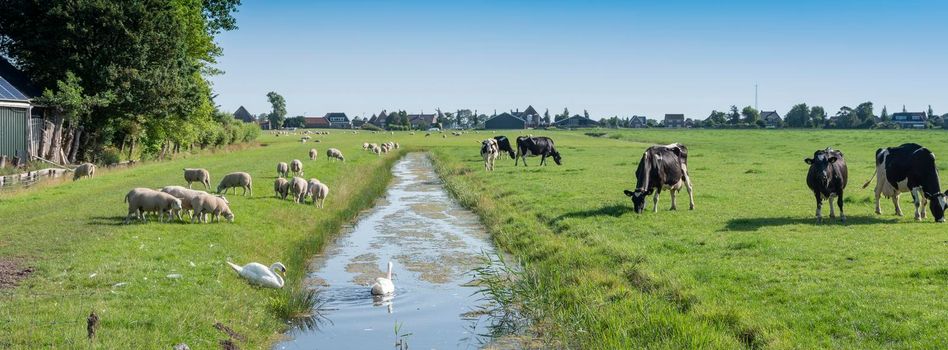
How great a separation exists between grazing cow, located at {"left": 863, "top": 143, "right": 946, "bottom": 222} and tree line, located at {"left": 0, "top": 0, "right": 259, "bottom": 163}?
34.5 meters

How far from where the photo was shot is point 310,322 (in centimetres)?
1371

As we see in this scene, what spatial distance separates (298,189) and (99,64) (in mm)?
19669

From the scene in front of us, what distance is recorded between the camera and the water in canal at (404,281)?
1295 cm

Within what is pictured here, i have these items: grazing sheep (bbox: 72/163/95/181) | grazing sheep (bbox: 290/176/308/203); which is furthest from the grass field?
grazing sheep (bbox: 72/163/95/181)

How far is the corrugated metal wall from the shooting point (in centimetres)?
3656

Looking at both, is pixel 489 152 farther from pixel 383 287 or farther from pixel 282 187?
pixel 383 287

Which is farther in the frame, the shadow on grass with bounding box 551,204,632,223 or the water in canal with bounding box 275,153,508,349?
the shadow on grass with bounding box 551,204,632,223

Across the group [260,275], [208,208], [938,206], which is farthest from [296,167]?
[938,206]

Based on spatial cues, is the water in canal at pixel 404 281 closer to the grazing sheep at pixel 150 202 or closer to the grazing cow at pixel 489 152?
the grazing sheep at pixel 150 202

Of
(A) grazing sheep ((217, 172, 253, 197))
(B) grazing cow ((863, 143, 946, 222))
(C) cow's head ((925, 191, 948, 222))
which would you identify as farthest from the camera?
(A) grazing sheep ((217, 172, 253, 197))

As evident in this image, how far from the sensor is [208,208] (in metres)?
21.2

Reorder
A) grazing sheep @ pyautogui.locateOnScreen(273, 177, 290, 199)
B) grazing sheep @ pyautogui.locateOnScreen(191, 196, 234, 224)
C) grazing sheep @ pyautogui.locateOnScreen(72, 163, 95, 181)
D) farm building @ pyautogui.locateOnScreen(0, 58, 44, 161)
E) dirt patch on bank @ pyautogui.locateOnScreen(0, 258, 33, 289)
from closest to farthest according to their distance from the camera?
1. dirt patch on bank @ pyautogui.locateOnScreen(0, 258, 33, 289)
2. grazing sheep @ pyautogui.locateOnScreen(191, 196, 234, 224)
3. grazing sheep @ pyautogui.locateOnScreen(273, 177, 290, 199)
4. grazing sheep @ pyautogui.locateOnScreen(72, 163, 95, 181)
5. farm building @ pyautogui.locateOnScreen(0, 58, 44, 161)

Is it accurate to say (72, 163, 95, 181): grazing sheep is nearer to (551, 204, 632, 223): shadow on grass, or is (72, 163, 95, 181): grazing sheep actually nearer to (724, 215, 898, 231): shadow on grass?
(551, 204, 632, 223): shadow on grass

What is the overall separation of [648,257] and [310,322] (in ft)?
22.9
